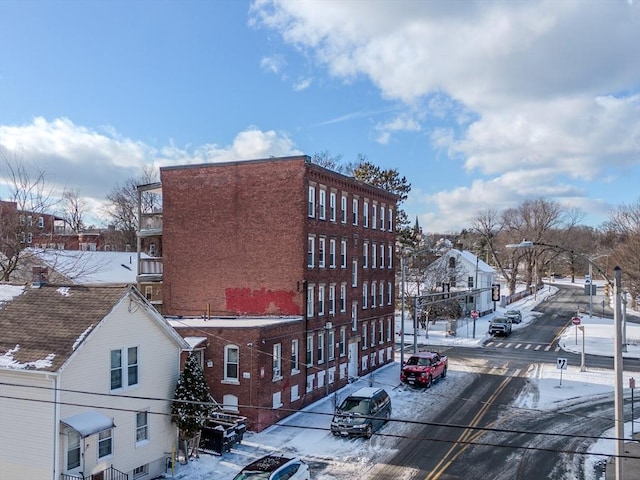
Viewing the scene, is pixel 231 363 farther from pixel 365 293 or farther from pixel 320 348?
pixel 365 293

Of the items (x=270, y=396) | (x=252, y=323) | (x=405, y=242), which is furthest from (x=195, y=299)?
(x=405, y=242)

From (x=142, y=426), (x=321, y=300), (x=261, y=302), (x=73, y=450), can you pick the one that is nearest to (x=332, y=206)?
(x=321, y=300)

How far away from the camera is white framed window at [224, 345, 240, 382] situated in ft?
83.9

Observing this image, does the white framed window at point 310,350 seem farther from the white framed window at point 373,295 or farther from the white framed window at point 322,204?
the white framed window at point 373,295

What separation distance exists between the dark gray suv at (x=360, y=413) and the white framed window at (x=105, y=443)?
930cm

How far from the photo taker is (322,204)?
1254 inches

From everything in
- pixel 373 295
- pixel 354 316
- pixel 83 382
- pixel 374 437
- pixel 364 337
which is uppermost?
pixel 373 295

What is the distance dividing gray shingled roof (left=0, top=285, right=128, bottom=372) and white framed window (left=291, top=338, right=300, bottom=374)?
38.5 feet

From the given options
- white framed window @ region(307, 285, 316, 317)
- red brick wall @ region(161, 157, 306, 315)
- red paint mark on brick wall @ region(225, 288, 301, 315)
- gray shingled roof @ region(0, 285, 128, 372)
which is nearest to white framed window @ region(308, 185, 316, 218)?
red brick wall @ region(161, 157, 306, 315)

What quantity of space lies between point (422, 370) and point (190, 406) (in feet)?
54.8

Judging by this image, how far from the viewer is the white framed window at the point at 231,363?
25.6 meters

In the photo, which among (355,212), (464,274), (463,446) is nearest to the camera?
(463,446)

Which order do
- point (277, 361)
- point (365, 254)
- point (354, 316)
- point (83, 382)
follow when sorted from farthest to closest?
point (365, 254) < point (354, 316) < point (277, 361) < point (83, 382)

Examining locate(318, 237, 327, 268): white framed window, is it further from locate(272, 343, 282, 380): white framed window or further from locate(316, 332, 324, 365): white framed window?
locate(272, 343, 282, 380): white framed window
